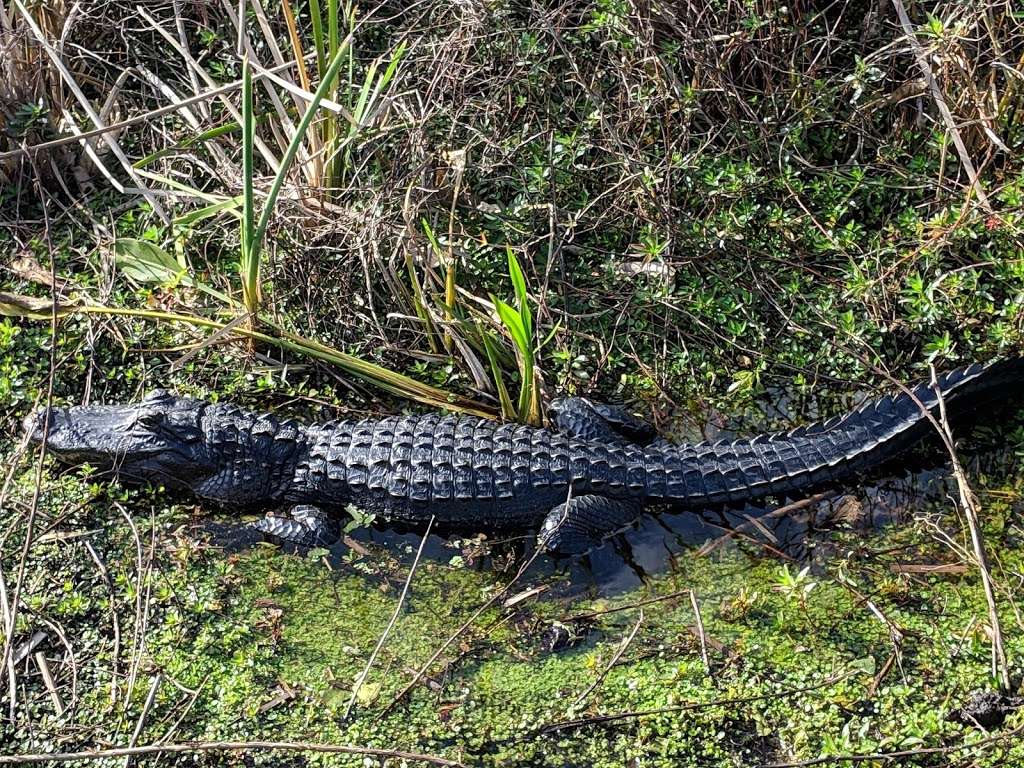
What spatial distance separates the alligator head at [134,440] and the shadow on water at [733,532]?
10.4 inches

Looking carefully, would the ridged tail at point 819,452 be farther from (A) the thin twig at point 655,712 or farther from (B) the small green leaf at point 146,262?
(B) the small green leaf at point 146,262

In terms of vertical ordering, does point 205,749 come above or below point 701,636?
below

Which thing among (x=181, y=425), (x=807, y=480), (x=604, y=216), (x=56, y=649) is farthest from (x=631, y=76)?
(x=56, y=649)

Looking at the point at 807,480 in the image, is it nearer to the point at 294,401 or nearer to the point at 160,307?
the point at 294,401

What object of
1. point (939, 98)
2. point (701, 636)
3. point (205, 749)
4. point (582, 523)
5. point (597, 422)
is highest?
point (939, 98)

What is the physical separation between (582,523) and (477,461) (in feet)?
1.49

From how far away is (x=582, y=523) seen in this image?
4027mm

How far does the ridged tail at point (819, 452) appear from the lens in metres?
4.07

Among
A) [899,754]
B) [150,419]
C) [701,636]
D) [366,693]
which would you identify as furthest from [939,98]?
[150,419]

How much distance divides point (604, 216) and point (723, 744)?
2339 mm

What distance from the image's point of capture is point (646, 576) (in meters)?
3.94

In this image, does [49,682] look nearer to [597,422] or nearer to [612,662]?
[612,662]

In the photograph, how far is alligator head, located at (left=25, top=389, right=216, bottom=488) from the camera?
4.20 meters

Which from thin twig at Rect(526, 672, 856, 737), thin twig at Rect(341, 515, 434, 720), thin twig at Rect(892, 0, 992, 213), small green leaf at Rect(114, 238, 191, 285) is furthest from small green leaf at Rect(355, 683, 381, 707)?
thin twig at Rect(892, 0, 992, 213)
